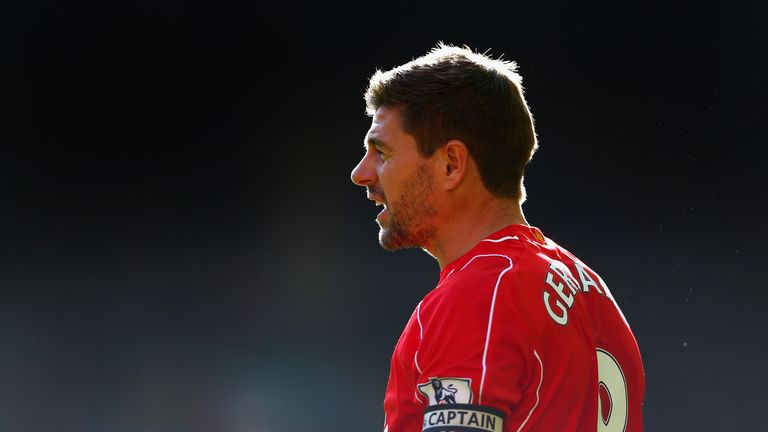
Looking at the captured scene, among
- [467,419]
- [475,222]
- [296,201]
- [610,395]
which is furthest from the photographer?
[296,201]

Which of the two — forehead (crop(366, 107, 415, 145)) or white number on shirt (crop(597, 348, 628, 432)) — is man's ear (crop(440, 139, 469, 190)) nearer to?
forehead (crop(366, 107, 415, 145))

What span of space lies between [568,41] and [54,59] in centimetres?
232

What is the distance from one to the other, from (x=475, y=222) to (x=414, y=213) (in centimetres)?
9

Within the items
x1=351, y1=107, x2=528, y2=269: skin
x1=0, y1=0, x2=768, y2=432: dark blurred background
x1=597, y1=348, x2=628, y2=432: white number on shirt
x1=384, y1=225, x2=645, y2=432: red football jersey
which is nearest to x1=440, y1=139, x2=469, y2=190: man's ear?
x1=351, y1=107, x2=528, y2=269: skin

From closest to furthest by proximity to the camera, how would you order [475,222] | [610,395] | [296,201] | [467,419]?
1. [467,419]
2. [610,395]
3. [475,222]
4. [296,201]

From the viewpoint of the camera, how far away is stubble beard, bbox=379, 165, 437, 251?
1.31 meters

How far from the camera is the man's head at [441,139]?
129 cm

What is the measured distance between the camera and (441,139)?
4.22ft

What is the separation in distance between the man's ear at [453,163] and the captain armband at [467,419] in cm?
38

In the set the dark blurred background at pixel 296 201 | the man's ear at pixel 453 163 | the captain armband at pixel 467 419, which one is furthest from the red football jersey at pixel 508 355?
the dark blurred background at pixel 296 201

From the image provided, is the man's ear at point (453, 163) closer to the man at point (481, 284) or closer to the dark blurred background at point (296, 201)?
the man at point (481, 284)

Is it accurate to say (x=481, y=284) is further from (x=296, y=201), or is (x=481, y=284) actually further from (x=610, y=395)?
(x=296, y=201)

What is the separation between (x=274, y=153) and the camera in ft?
13.5

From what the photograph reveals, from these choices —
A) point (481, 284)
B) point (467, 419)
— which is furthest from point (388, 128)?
point (467, 419)
